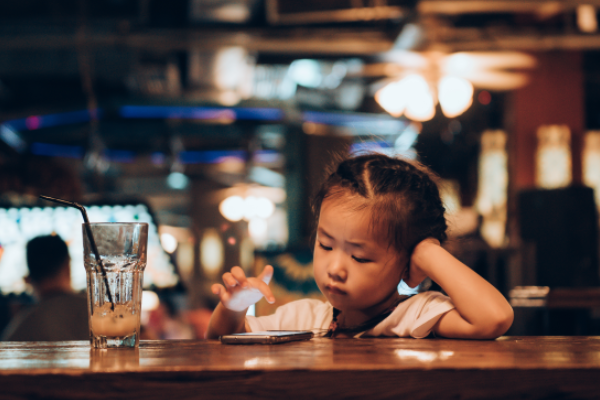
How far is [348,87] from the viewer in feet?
22.5

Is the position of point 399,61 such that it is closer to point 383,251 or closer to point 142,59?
point 142,59

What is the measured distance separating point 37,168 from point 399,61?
2732 millimetres

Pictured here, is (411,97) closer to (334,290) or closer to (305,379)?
(334,290)

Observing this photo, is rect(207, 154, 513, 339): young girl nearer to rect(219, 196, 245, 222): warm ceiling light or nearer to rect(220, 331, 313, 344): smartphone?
rect(220, 331, 313, 344): smartphone

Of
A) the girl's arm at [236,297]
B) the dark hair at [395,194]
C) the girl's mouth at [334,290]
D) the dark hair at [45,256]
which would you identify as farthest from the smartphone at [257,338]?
the dark hair at [45,256]

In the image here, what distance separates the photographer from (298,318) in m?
1.37

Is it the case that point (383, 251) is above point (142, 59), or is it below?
below

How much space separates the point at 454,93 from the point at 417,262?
140 inches

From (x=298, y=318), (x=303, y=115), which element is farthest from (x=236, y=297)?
(x=303, y=115)

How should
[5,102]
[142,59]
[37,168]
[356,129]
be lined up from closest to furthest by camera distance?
[37,168] → [142,59] → [5,102] → [356,129]

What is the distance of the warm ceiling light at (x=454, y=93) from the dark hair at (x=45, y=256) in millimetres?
3059

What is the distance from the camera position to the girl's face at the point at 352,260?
1142mm

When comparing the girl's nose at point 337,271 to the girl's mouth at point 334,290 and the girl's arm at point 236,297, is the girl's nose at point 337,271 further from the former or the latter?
the girl's arm at point 236,297

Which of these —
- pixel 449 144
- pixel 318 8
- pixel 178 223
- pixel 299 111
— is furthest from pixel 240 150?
pixel 178 223
